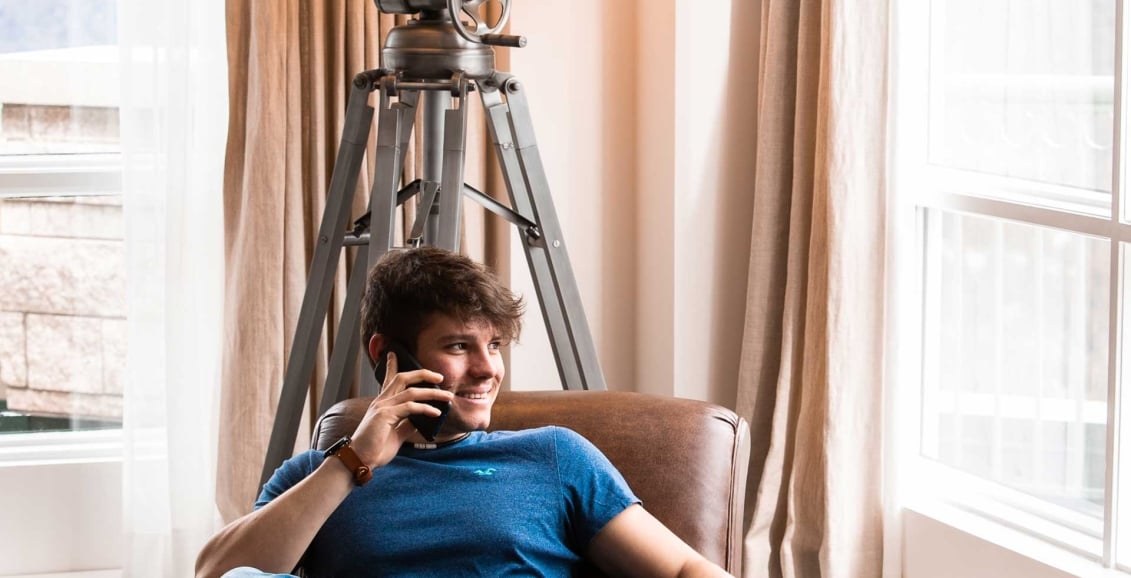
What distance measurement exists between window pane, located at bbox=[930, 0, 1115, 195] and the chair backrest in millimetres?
1045

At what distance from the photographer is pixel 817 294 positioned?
264 cm

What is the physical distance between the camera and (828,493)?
2629 mm

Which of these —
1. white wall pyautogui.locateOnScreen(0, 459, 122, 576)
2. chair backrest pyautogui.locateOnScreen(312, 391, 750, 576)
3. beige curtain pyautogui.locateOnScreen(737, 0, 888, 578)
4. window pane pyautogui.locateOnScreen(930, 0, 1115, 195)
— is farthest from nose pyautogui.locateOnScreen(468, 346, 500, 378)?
white wall pyautogui.locateOnScreen(0, 459, 122, 576)

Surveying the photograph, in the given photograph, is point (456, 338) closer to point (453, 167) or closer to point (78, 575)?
point (453, 167)

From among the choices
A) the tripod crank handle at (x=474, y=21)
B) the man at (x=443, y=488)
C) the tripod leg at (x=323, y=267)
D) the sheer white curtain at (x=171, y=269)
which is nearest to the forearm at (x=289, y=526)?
the man at (x=443, y=488)

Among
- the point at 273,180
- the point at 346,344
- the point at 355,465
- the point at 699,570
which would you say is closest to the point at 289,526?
the point at 355,465

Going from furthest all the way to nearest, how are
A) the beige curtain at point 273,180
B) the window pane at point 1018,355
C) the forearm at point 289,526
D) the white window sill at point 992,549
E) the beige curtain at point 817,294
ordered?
the beige curtain at point 273,180, the beige curtain at point 817,294, the window pane at point 1018,355, the white window sill at point 992,549, the forearm at point 289,526

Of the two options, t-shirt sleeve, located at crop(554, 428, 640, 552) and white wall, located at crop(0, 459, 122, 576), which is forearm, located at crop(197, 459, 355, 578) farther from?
white wall, located at crop(0, 459, 122, 576)

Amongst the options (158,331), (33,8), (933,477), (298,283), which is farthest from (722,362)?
Result: (33,8)

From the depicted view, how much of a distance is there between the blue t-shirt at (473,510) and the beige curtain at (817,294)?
112 cm

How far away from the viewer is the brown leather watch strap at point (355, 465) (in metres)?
1.51

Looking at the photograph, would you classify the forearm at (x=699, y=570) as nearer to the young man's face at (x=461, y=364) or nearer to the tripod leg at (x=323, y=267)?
the young man's face at (x=461, y=364)

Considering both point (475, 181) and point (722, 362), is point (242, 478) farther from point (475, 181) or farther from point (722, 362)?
point (722, 362)

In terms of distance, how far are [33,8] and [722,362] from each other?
1.85m
